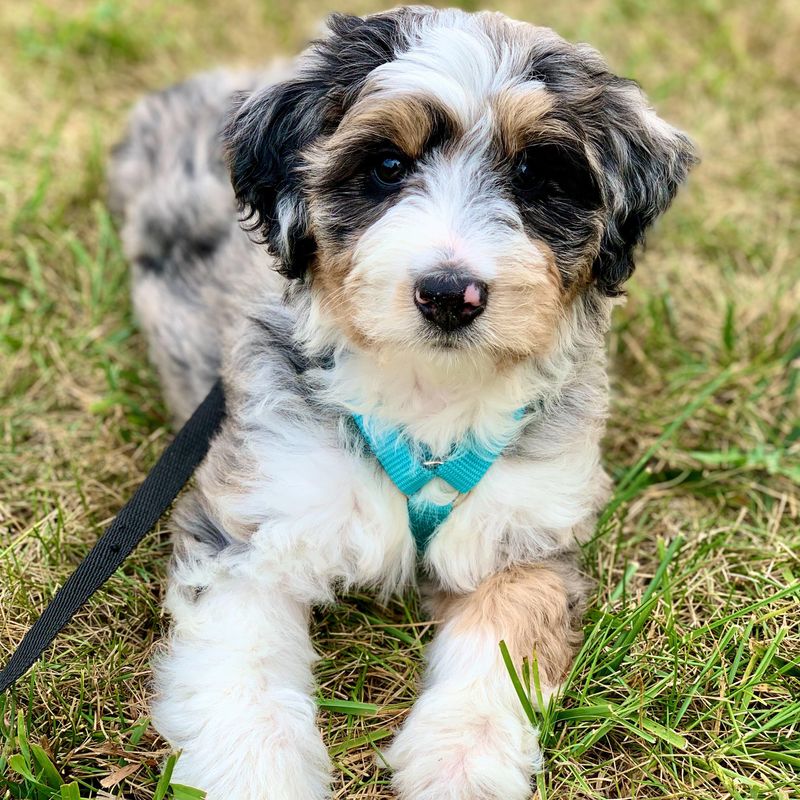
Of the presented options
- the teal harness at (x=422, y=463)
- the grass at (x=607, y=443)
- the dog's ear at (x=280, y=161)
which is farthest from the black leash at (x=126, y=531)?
the dog's ear at (x=280, y=161)

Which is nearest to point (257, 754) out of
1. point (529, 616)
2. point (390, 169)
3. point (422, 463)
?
point (529, 616)

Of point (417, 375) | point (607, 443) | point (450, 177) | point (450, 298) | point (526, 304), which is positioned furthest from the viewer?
point (607, 443)

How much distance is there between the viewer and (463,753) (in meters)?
3.38

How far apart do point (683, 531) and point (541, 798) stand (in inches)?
70.0

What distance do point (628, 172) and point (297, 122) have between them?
1254mm

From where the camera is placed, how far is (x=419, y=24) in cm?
358

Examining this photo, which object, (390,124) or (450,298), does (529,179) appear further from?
(450,298)

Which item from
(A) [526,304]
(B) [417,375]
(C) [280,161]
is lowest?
(B) [417,375]

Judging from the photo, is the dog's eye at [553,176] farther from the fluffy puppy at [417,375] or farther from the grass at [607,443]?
the grass at [607,443]

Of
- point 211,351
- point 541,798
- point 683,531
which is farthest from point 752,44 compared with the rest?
point 541,798

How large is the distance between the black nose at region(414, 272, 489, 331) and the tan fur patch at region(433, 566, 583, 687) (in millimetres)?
1167

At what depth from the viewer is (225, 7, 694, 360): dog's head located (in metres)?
3.28

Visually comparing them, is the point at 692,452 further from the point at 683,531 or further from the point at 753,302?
the point at 753,302

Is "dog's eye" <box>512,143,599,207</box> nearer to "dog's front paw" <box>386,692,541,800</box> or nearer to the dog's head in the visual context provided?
the dog's head
